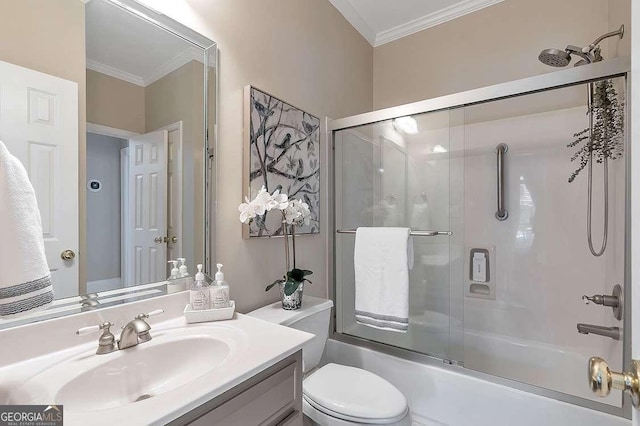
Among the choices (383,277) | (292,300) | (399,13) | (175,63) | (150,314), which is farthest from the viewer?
(399,13)

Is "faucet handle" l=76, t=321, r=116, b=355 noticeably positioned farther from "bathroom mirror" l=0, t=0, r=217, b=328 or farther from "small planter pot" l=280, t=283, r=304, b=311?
"small planter pot" l=280, t=283, r=304, b=311

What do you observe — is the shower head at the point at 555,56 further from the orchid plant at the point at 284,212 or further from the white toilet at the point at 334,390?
the white toilet at the point at 334,390

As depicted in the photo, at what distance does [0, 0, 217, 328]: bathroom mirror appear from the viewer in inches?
33.6

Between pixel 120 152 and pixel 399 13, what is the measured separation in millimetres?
2186

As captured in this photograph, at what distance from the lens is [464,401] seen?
60.4 inches

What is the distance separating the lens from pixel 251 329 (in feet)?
3.22

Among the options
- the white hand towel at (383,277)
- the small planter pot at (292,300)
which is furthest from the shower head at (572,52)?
the small planter pot at (292,300)

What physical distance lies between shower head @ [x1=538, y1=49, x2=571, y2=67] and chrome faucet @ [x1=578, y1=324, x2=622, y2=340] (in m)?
1.35

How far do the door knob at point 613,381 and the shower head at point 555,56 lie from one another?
158 centimetres

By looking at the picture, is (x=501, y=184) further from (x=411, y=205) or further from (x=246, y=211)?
(x=246, y=211)

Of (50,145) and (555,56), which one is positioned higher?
(555,56)

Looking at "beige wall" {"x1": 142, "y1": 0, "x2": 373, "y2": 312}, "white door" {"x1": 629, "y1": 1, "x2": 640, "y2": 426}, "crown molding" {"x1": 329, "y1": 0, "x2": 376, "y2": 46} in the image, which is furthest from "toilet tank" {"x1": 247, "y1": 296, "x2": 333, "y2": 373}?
"crown molding" {"x1": 329, "y1": 0, "x2": 376, "y2": 46}

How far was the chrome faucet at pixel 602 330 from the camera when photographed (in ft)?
4.76

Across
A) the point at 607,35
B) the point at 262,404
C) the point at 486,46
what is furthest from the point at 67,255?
the point at 486,46
